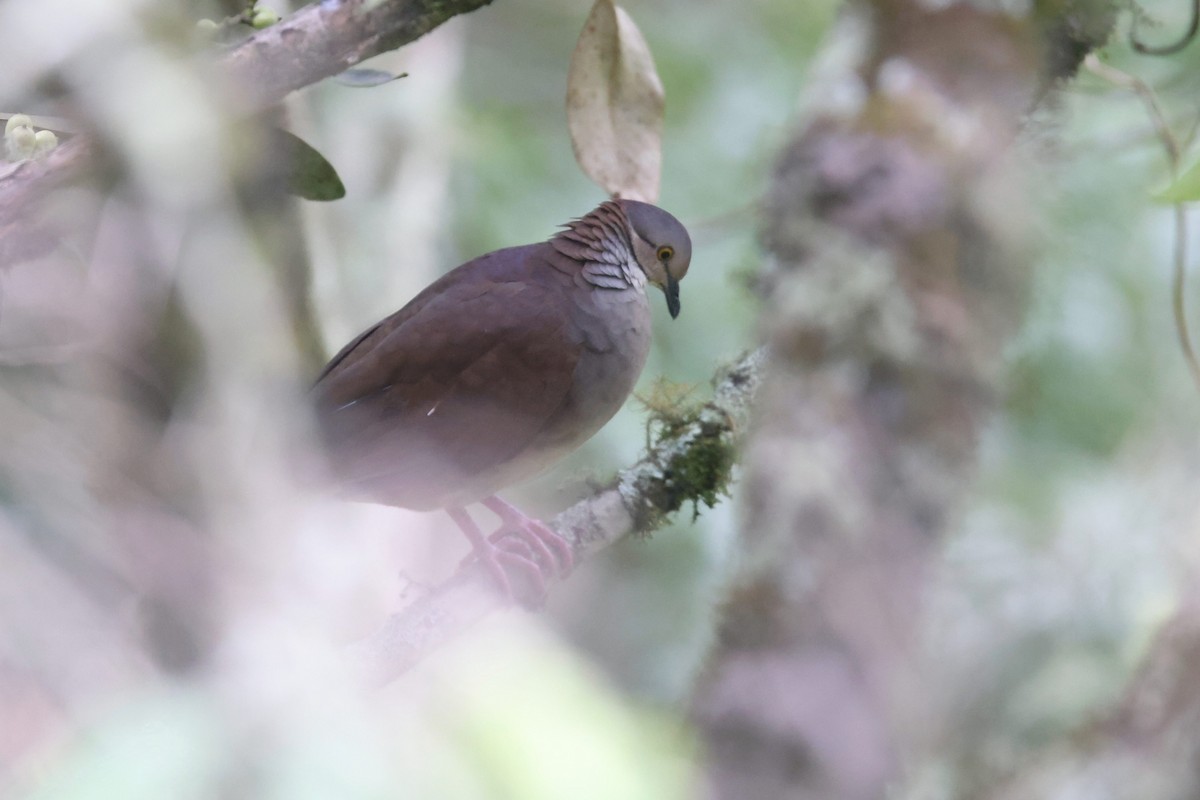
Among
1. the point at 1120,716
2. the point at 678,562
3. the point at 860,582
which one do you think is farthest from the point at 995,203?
the point at 678,562

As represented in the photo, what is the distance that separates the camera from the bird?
80.1 inches

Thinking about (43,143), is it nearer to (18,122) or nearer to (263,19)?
(18,122)

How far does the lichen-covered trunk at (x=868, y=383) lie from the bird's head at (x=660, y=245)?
0.41 metres

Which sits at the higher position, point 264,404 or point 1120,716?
point 264,404

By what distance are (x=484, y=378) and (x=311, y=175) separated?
472 millimetres

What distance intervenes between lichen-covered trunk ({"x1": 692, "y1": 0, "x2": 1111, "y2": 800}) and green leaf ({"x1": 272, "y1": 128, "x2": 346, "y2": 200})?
703mm

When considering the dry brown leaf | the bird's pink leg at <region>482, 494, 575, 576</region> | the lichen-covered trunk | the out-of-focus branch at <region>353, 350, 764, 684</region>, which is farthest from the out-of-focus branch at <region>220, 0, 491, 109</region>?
the bird's pink leg at <region>482, 494, 575, 576</region>

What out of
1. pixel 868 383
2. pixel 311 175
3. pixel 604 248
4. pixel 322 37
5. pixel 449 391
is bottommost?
pixel 449 391

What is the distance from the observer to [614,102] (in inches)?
74.3

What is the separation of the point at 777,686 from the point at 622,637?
7.76 ft

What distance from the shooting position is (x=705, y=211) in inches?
158

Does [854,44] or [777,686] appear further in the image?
[854,44]

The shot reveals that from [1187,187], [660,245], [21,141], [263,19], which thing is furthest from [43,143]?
[1187,187]

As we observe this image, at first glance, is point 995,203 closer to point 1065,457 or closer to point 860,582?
point 860,582
